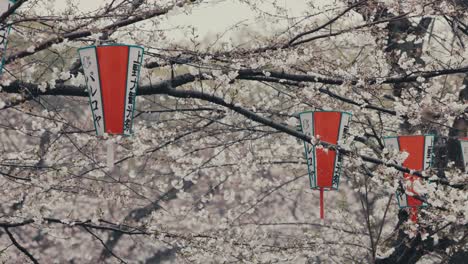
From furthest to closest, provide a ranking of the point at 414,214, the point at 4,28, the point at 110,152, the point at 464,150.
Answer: the point at 464,150 → the point at 414,214 → the point at 110,152 → the point at 4,28

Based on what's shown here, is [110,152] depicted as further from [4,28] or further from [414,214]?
[414,214]

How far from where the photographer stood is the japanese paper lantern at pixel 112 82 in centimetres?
417

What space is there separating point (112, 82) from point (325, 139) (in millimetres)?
1829

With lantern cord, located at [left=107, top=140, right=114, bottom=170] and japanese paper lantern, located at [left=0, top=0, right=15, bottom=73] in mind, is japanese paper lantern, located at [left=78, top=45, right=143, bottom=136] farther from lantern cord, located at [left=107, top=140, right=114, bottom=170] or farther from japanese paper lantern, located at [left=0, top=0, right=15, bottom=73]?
japanese paper lantern, located at [left=0, top=0, right=15, bottom=73]

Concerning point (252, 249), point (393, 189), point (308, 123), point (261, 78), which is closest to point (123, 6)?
point (261, 78)

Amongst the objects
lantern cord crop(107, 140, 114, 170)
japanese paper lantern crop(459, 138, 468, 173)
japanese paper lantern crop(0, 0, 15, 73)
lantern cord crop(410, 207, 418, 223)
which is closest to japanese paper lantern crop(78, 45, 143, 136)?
lantern cord crop(107, 140, 114, 170)

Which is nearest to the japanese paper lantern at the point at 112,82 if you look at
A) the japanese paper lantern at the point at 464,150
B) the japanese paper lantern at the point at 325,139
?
the japanese paper lantern at the point at 325,139

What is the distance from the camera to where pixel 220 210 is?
1906 centimetres

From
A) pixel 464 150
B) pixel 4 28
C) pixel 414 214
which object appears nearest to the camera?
pixel 4 28

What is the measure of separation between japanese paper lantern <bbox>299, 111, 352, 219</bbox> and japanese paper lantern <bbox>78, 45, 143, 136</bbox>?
1.51m

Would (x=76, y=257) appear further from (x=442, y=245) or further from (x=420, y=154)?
(x=420, y=154)

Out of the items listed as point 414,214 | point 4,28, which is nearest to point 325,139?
point 414,214

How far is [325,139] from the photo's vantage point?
524 centimetres

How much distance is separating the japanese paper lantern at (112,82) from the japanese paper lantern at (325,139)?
151 centimetres
